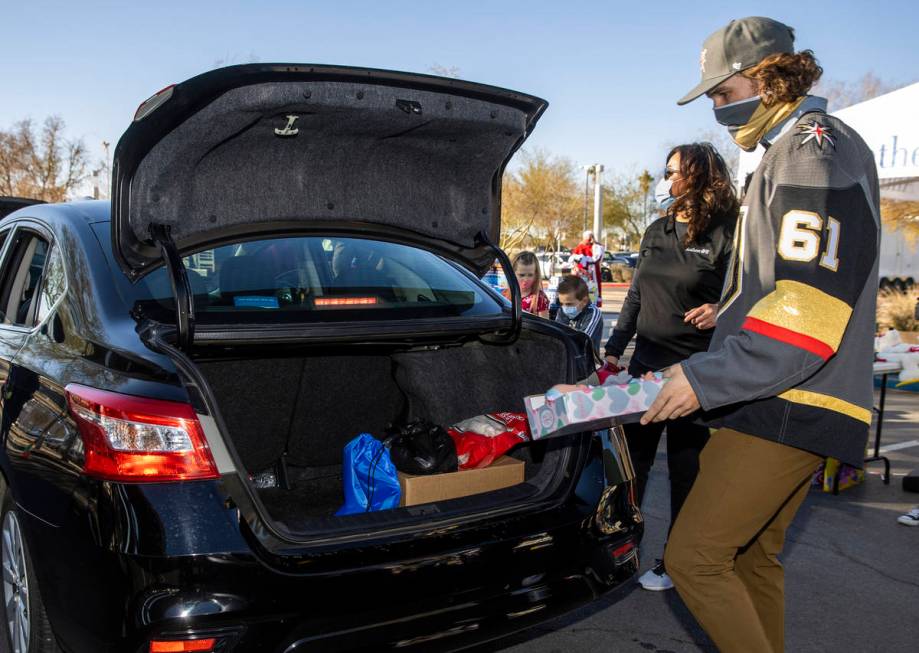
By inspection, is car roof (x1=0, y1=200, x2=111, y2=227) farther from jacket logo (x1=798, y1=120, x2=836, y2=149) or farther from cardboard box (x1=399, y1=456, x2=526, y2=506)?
jacket logo (x1=798, y1=120, x2=836, y2=149)

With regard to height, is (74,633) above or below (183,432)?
below

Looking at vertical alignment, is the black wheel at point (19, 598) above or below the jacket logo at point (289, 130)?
below

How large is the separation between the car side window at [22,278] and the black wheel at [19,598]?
0.73m

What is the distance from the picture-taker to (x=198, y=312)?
258cm

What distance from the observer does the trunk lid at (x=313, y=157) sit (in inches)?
93.0

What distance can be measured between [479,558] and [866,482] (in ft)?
13.4

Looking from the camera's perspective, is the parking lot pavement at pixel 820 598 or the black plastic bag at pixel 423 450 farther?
Answer: the parking lot pavement at pixel 820 598

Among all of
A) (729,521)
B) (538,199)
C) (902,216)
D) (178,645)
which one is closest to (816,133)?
(729,521)

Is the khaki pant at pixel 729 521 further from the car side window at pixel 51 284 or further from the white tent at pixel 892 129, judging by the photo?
the white tent at pixel 892 129

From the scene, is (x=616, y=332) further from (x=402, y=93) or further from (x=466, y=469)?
(x=402, y=93)

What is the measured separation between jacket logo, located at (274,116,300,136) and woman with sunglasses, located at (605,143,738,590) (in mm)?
1669

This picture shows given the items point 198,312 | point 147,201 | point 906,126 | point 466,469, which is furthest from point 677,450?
point 906,126

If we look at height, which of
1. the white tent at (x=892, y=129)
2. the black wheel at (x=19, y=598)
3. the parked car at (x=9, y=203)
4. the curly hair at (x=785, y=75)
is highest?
the white tent at (x=892, y=129)

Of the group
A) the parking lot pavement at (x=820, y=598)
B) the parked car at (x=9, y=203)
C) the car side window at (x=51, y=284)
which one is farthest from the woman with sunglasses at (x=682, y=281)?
the parked car at (x=9, y=203)
